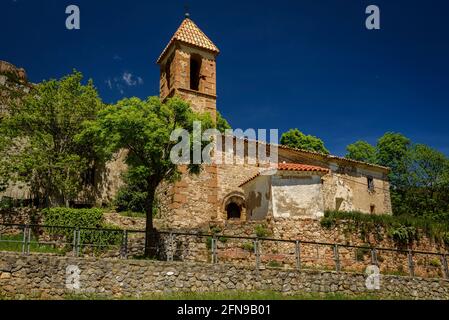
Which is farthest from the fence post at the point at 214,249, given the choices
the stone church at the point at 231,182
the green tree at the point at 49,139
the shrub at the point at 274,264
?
the green tree at the point at 49,139

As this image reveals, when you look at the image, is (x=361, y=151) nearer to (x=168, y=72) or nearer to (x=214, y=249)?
(x=168, y=72)

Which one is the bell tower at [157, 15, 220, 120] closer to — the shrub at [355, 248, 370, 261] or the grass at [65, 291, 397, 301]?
the shrub at [355, 248, 370, 261]

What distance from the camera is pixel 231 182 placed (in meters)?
24.7

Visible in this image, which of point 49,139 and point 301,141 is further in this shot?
point 301,141

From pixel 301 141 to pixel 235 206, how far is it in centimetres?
1589

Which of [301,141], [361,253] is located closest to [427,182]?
[301,141]

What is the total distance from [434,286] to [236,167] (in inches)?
505

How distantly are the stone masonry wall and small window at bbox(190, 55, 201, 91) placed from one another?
15.8m

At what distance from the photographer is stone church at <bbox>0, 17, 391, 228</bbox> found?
19.8 meters

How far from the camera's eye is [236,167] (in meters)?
25.2

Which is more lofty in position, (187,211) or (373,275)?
(187,211)

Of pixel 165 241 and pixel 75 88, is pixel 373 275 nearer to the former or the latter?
pixel 165 241

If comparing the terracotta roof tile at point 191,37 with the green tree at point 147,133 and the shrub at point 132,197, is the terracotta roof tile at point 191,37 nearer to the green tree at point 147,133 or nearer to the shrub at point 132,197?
the shrub at point 132,197
